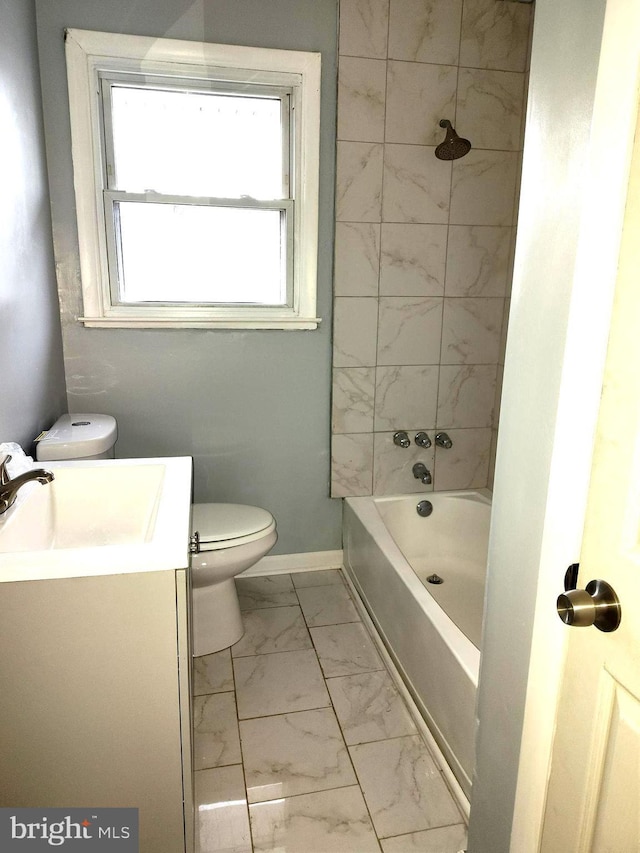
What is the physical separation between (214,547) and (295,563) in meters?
0.84

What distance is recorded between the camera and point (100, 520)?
1.58 m

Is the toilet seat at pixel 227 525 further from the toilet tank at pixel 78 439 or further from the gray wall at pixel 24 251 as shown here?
the gray wall at pixel 24 251

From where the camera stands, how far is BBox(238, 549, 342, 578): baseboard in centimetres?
286

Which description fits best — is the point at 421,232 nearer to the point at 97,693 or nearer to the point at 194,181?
the point at 194,181

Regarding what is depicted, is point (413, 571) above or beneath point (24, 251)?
beneath

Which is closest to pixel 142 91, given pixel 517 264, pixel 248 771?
pixel 517 264

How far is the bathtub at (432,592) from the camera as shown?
167cm

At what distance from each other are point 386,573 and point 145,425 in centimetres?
121

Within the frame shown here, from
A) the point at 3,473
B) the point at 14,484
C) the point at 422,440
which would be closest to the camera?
the point at 14,484

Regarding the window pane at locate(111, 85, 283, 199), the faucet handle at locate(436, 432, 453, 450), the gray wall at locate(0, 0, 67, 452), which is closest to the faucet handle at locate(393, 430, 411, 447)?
the faucet handle at locate(436, 432, 453, 450)

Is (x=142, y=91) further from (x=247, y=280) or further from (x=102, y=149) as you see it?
(x=247, y=280)

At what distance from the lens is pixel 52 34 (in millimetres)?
2160

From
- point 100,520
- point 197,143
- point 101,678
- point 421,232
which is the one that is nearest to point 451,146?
point 421,232

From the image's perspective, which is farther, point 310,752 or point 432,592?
point 432,592
